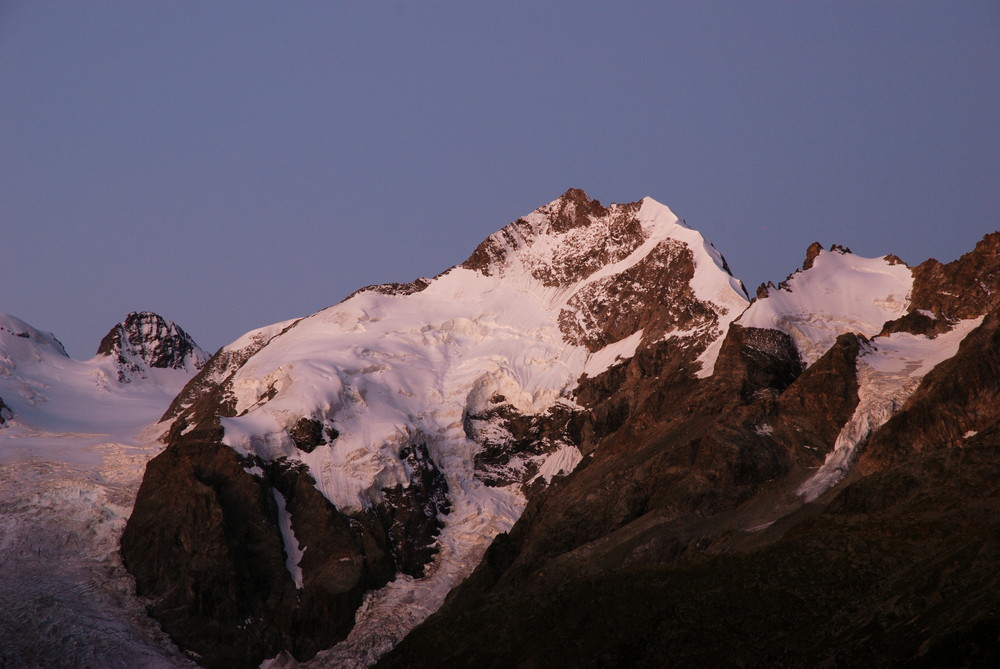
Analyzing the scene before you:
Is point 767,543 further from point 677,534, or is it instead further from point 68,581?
point 68,581

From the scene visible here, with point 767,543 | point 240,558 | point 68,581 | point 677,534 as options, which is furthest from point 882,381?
point 68,581

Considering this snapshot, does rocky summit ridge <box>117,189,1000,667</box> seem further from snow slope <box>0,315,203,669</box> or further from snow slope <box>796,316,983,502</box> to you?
snow slope <box>0,315,203,669</box>

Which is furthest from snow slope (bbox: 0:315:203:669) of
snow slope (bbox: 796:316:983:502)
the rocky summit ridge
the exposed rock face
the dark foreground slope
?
snow slope (bbox: 796:316:983:502)

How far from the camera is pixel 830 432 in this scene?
17388 cm

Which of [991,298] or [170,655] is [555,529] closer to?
[170,655]

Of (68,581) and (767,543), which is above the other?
(767,543)

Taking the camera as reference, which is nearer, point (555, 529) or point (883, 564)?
point (883, 564)

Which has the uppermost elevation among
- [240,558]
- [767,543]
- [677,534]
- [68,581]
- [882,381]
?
[882,381]

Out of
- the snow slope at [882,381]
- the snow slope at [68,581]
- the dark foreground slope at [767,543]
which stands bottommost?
the snow slope at [68,581]

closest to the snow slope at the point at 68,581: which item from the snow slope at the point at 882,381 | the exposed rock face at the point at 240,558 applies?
the exposed rock face at the point at 240,558

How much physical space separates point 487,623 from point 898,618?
4051 centimetres

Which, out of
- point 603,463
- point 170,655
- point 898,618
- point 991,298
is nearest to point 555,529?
point 603,463

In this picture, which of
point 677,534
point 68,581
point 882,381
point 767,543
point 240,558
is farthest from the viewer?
point 240,558

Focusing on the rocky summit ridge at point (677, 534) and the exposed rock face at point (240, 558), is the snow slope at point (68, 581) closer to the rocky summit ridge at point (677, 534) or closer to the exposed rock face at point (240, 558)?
the exposed rock face at point (240, 558)
